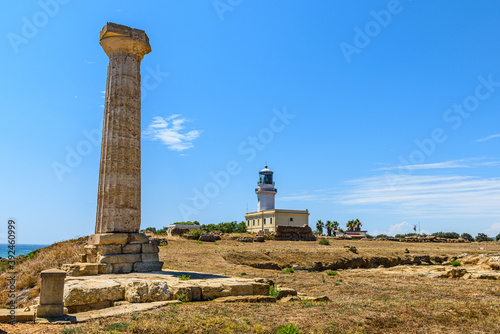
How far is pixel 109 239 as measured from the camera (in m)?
12.6

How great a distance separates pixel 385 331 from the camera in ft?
26.1

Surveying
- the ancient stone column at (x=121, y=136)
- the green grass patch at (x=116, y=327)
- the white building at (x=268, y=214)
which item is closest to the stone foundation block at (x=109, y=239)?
the ancient stone column at (x=121, y=136)

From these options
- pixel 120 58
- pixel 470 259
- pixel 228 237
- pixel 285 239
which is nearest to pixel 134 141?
pixel 120 58

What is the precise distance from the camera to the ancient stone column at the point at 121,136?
13078 millimetres

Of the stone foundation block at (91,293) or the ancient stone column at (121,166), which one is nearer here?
the stone foundation block at (91,293)

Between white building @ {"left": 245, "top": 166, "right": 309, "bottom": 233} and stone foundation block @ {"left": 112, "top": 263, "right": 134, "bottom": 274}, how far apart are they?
42117mm

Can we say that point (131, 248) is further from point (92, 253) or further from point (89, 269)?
point (89, 269)

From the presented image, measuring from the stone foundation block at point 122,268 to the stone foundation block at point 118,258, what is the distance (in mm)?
100

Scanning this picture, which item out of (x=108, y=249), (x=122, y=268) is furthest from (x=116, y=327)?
(x=108, y=249)

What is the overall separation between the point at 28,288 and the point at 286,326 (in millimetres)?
10950

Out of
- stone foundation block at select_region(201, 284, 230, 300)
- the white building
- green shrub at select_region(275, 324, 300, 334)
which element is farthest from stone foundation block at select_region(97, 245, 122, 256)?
the white building

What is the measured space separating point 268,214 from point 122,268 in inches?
1758

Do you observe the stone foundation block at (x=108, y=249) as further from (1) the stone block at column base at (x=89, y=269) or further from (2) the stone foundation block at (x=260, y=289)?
(2) the stone foundation block at (x=260, y=289)

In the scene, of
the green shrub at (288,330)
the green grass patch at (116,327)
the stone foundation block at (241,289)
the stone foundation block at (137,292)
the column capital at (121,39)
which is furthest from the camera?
the column capital at (121,39)
